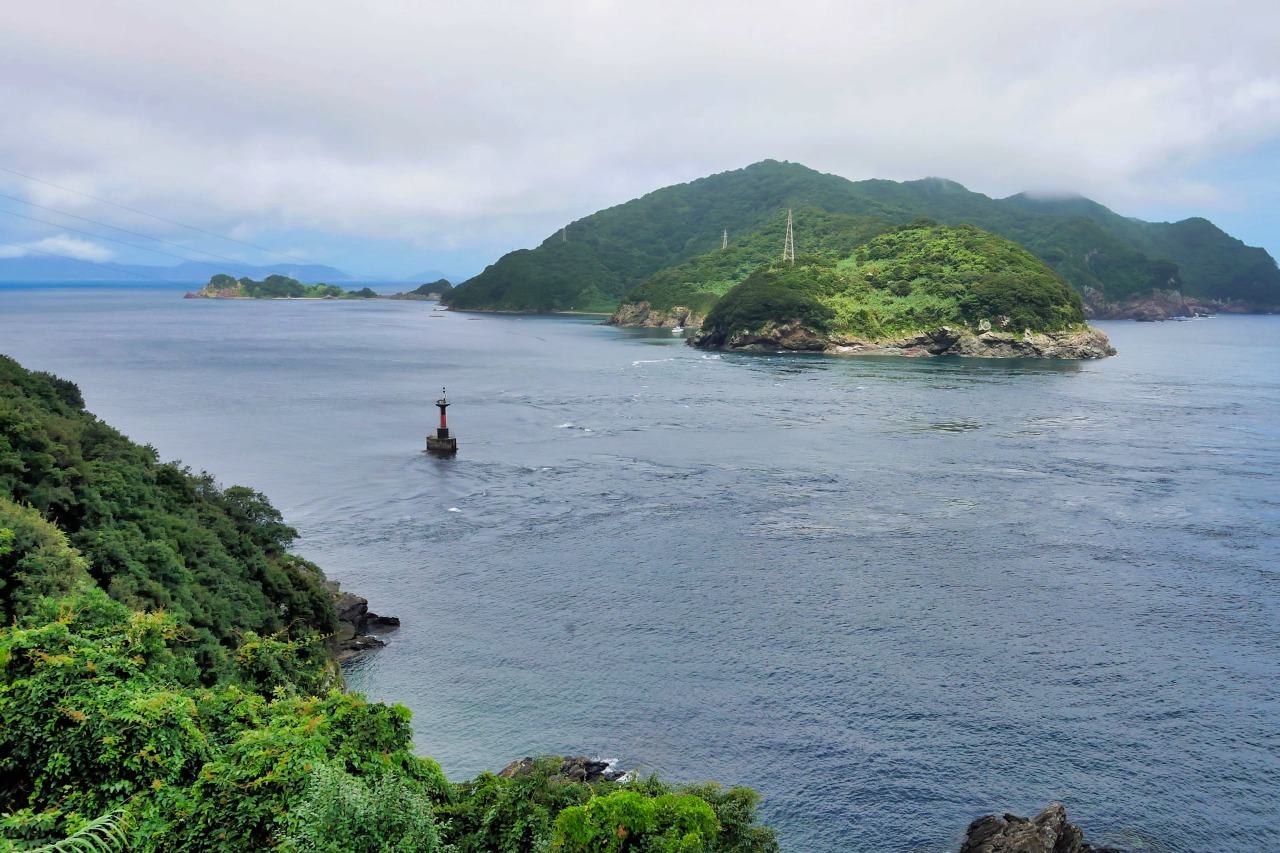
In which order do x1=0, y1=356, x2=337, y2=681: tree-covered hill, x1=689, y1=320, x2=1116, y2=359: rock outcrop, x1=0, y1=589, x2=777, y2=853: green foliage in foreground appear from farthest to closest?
x1=689, y1=320, x2=1116, y2=359: rock outcrop
x1=0, y1=356, x2=337, y2=681: tree-covered hill
x1=0, y1=589, x2=777, y2=853: green foliage in foreground

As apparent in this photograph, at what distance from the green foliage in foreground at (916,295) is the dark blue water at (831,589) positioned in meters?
59.5

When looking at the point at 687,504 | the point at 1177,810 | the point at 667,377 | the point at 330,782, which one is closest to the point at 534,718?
the point at 330,782

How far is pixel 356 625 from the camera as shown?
36562 mm

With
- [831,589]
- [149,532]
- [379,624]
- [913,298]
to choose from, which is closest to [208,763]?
[149,532]

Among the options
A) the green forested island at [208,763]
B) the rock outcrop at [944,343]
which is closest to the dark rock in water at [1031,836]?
the green forested island at [208,763]

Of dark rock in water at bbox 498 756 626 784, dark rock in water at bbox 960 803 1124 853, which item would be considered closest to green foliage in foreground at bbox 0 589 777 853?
dark rock in water at bbox 498 756 626 784

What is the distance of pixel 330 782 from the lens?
13711mm

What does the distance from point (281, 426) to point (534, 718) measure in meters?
57.2

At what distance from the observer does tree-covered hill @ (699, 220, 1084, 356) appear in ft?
497

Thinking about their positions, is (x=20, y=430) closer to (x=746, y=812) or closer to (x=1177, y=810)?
(x=746, y=812)

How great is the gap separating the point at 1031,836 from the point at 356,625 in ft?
84.4

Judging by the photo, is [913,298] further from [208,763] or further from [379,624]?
[208,763]

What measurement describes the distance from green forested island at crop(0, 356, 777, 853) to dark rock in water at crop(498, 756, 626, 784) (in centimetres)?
11

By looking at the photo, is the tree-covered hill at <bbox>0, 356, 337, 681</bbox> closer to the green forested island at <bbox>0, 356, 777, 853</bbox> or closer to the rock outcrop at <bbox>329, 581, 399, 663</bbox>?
the green forested island at <bbox>0, 356, 777, 853</bbox>
